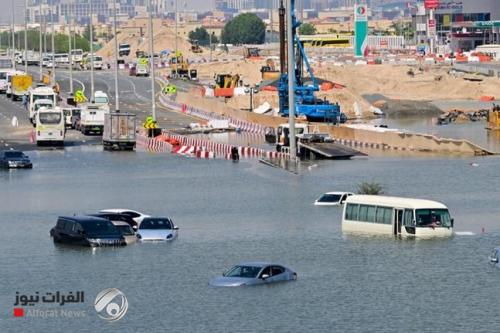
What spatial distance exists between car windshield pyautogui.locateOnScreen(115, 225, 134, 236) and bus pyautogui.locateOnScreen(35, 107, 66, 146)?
4429 centimetres

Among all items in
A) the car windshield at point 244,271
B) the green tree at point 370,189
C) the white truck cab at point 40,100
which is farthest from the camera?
the white truck cab at point 40,100

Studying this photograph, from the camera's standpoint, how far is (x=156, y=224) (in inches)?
2480

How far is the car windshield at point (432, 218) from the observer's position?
60969mm

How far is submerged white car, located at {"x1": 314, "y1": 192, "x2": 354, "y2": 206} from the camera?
73.3 meters

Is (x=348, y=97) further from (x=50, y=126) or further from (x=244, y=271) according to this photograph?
(x=244, y=271)

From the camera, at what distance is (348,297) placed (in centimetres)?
4972

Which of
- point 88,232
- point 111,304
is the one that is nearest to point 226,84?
point 88,232

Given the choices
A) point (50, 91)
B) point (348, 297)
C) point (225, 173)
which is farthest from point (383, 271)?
point (50, 91)

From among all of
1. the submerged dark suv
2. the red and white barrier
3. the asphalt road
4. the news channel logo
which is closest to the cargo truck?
the red and white barrier

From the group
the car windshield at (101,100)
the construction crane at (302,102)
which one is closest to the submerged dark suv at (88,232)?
the construction crane at (302,102)

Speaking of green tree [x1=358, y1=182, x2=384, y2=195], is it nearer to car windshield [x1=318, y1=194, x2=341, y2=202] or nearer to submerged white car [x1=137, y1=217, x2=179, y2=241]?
car windshield [x1=318, y1=194, x2=341, y2=202]

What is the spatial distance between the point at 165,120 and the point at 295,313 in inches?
3126

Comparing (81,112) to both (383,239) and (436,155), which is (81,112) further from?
(383,239)

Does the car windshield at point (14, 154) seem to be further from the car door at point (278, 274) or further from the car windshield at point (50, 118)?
the car door at point (278, 274)
